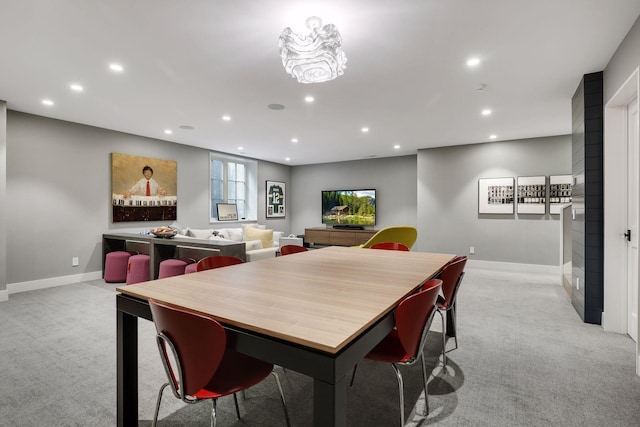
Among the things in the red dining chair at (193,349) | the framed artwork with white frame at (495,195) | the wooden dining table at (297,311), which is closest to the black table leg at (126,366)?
the wooden dining table at (297,311)

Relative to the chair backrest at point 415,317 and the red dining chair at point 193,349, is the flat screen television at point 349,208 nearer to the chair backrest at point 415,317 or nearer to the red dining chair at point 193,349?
the chair backrest at point 415,317

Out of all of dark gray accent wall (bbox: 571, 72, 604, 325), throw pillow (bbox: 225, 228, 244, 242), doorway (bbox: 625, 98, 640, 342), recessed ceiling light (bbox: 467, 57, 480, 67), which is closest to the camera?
doorway (bbox: 625, 98, 640, 342)

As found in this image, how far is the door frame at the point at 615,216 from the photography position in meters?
2.88

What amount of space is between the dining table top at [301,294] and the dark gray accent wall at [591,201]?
6.53 feet

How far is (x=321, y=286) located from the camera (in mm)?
1623

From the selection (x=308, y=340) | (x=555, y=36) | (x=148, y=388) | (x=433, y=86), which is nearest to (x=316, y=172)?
(x=433, y=86)

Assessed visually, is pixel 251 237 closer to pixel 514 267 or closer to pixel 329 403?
pixel 514 267

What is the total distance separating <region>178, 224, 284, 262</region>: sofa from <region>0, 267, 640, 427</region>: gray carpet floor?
6.58 feet

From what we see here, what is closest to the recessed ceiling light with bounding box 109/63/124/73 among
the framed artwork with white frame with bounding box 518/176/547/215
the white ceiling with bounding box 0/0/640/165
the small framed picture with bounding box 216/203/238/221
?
the white ceiling with bounding box 0/0/640/165

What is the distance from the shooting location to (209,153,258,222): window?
737 cm

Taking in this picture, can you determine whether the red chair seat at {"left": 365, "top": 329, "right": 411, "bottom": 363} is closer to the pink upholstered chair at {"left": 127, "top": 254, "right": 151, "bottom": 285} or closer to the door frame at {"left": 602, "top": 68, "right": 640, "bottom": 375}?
the door frame at {"left": 602, "top": 68, "right": 640, "bottom": 375}

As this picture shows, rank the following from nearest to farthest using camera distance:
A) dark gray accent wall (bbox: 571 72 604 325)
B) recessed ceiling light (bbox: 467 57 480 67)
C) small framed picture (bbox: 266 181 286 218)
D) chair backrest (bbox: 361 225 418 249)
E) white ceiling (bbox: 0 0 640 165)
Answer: white ceiling (bbox: 0 0 640 165), recessed ceiling light (bbox: 467 57 480 67), dark gray accent wall (bbox: 571 72 604 325), chair backrest (bbox: 361 225 418 249), small framed picture (bbox: 266 181 286 218)

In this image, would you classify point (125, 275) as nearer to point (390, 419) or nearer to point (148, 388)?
point (148, 388)

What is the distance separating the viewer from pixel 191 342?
1132 mm
